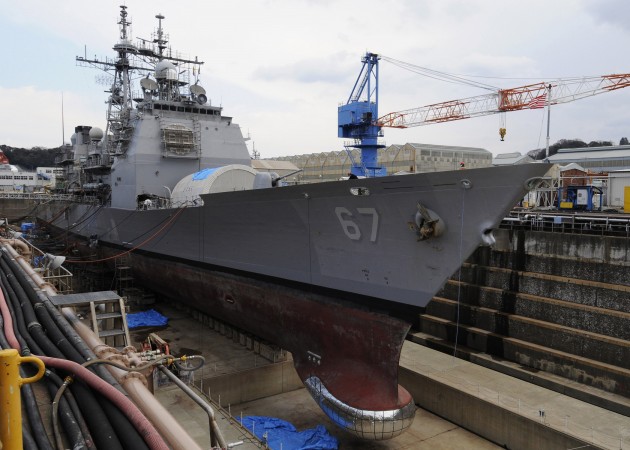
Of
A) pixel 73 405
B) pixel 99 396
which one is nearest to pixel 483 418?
pixel 99 396

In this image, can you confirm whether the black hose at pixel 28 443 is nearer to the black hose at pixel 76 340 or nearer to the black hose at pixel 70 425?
the black hose at pixel 70 425

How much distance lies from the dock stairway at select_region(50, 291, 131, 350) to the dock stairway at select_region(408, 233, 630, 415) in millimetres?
5880

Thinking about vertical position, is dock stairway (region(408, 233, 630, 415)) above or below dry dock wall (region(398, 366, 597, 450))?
above

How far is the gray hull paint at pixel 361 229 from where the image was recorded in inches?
194

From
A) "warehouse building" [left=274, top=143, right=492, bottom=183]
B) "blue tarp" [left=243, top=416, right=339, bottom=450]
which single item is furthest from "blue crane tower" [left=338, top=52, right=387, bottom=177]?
"blue tarp" [left=243, top=416, right=339, bottom=450]

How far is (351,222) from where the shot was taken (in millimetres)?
6113

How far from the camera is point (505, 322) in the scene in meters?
9.59

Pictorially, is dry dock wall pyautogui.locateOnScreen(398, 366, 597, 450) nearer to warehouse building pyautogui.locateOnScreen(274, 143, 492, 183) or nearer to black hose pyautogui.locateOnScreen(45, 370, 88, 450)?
black hose pyautogui.locateOnScreen(45, 370, 88, 450)

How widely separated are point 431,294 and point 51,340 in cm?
392

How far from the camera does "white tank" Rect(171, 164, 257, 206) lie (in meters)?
10.0

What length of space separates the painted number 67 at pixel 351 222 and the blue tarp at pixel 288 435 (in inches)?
131

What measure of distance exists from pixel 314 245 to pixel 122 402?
4.56 metres

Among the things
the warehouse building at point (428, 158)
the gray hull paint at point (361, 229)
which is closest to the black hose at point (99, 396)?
the gray hull paint at point (361, 229)

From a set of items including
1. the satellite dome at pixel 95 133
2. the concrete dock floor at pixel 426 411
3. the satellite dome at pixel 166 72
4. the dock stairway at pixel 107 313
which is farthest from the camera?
the satellite dome at pixel 95 133
